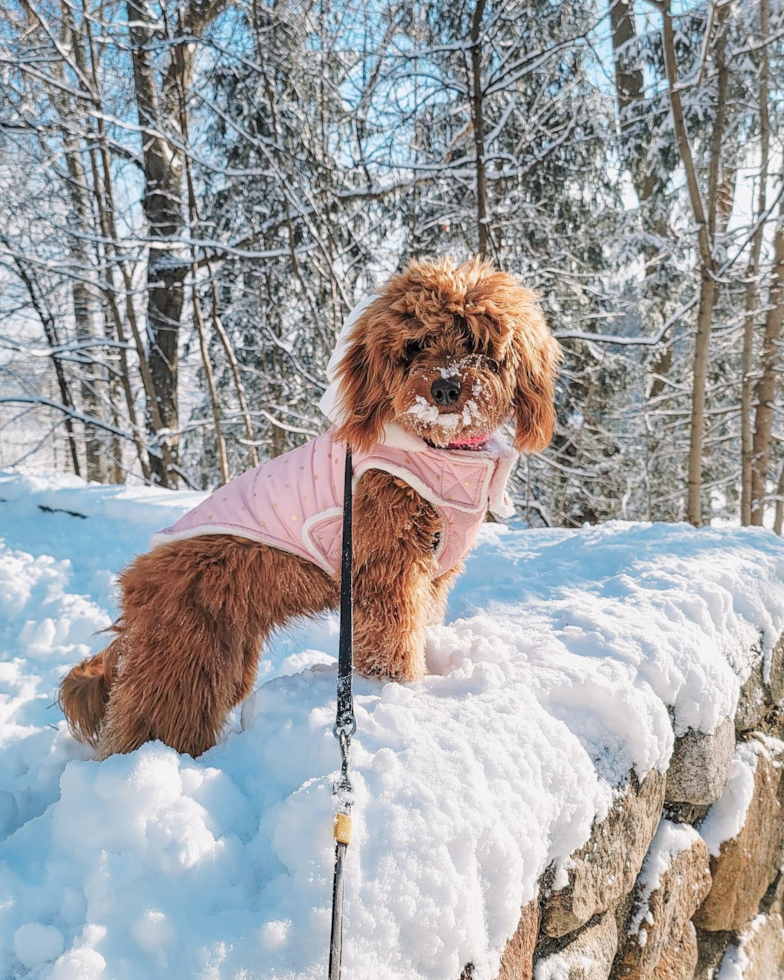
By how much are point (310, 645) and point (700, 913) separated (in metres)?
2.09

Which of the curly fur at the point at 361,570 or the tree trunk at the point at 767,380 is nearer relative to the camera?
the curly fur at the point at 361,570

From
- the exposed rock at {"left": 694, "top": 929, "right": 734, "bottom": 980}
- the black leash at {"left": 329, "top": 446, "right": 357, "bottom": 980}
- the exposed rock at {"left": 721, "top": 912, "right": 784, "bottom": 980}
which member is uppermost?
the black leash at {"left": 329, "top": 446, "right": 357, "bottom": 980}

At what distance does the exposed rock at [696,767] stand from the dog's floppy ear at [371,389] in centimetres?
159

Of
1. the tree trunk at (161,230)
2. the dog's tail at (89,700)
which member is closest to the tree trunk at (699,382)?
the tree trunk at (161,230)

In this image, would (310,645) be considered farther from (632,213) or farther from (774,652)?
(632,213)

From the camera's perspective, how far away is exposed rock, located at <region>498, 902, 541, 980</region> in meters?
1.33

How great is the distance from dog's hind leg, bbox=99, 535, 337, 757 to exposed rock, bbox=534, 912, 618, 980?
1.12m

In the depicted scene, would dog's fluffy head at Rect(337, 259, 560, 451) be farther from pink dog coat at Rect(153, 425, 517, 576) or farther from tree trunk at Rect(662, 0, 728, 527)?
tree trunk at Rect(662, 0, 728, 527)

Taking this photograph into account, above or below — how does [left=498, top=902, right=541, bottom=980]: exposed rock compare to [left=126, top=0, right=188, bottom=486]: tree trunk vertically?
below

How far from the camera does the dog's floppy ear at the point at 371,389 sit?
2.01 metres

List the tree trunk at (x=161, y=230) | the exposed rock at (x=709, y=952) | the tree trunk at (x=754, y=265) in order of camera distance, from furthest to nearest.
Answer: the tree trunk at (x=161, y=230) < the tree trunk at (x=754, y=265) < the exposed rock at (x=709, y=952)

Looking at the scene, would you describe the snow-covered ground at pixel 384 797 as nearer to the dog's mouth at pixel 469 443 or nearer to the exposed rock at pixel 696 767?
the exposed rock at pixel 696 767

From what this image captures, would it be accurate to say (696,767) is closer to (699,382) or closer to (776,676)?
(776,676)

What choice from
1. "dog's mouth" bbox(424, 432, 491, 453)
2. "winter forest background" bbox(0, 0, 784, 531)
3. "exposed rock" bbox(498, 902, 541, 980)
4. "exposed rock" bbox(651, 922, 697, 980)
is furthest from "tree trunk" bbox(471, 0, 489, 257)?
"exposed rock" bbox(498, 902, 541, 980)
